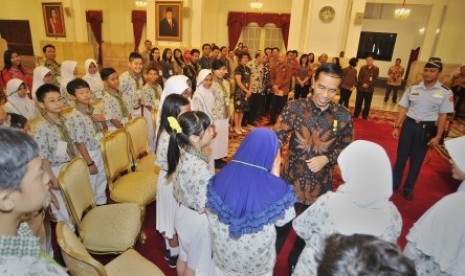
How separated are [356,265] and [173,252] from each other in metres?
2.03

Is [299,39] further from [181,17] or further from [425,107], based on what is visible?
[425,107]

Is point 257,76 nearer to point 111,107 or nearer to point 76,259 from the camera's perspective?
point 111,107

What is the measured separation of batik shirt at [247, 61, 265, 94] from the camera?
6.43 m

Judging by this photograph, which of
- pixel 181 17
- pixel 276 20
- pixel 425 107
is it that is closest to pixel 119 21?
pixel 181 17

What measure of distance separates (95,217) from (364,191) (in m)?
1.98

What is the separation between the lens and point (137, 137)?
3.37 meters

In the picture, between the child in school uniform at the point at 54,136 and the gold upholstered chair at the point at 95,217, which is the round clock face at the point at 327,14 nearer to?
the child in school uniform at the point at 54,136

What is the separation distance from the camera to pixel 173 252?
247 centimetres

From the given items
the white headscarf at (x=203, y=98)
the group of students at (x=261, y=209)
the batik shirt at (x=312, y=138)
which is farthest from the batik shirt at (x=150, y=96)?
the batik shirt at (x=312, y=138)

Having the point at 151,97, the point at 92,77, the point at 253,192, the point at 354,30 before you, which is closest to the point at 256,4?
the point at 354,30

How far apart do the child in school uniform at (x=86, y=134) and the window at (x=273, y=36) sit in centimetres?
1001

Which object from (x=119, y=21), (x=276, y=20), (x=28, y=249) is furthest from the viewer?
(x=119, y=21)

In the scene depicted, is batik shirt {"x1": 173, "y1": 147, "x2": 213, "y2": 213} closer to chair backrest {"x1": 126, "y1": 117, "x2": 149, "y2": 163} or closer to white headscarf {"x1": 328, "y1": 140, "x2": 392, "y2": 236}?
white headscarf {"x1": 328, "y1": 140, "x2": 392, "y2": 236}

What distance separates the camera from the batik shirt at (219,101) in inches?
163
